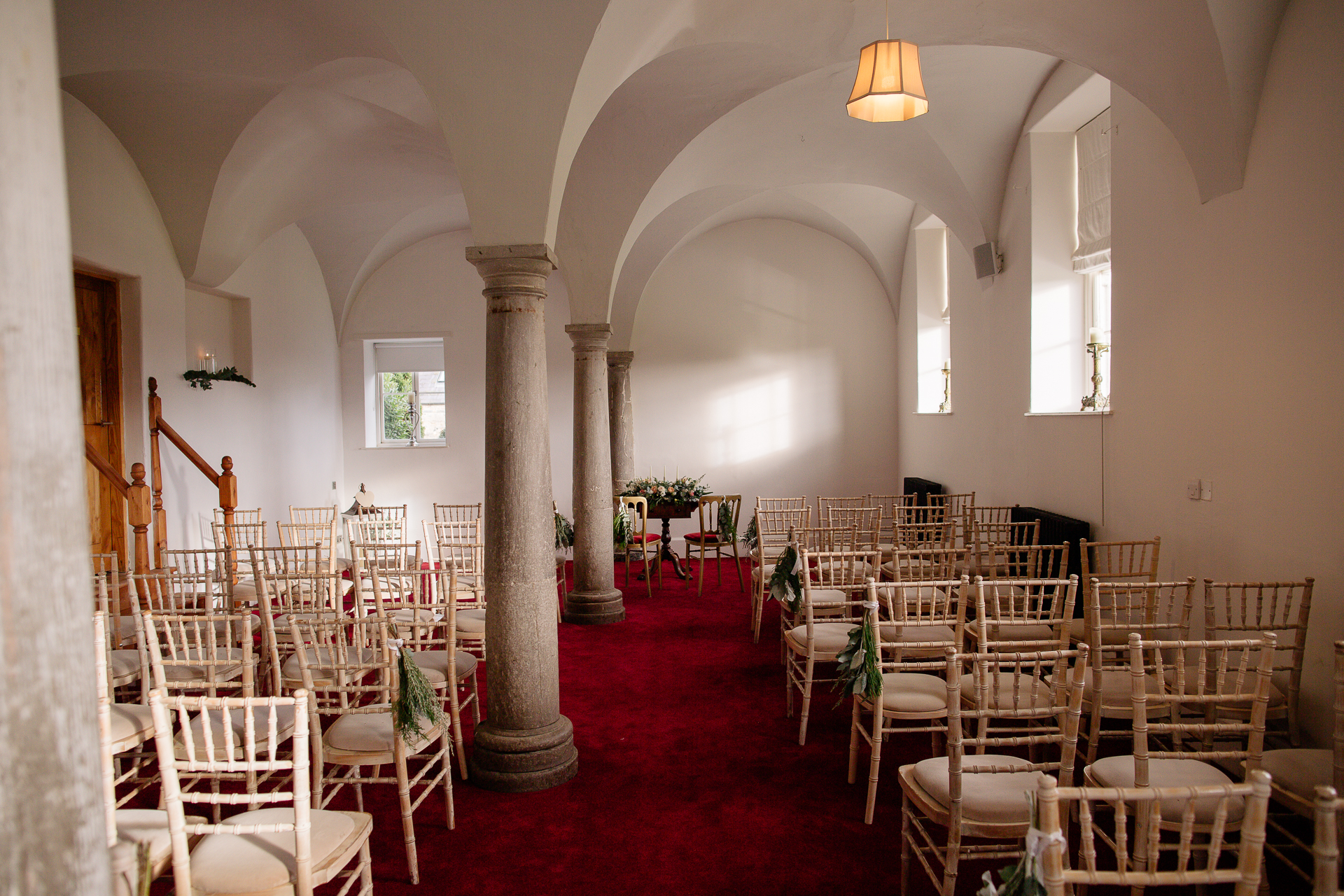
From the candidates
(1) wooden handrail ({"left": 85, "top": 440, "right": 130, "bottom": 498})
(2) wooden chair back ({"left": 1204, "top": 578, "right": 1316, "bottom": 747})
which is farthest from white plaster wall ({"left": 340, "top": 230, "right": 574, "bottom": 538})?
(2) wooden chair back ({"left": 1204, "top": 578, "right": 1316, "bottom": 747})

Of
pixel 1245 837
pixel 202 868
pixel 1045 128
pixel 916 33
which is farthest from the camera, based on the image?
pixel 1045 128

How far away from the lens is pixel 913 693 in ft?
12.0

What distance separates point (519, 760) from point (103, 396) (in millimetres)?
5317

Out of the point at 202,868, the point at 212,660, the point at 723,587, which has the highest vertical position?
the point at 212,660

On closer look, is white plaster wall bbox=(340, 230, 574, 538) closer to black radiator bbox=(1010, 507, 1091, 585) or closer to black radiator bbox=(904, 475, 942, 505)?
black radiator bbox=(904, 475, 942, 505)

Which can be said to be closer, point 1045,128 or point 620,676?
point 620,676

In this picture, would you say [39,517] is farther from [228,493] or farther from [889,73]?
[228,493]

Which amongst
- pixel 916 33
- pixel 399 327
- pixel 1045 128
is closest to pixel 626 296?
pixel 399 327

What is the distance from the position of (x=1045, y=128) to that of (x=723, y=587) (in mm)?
5371

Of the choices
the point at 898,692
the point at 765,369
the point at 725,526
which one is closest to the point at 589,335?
the point at 725,526

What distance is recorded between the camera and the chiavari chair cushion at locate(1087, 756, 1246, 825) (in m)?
2.56

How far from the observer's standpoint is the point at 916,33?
508 cm

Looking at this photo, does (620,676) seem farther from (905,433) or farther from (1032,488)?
(905,433)

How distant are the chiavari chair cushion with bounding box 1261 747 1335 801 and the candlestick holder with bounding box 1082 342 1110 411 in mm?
3421
